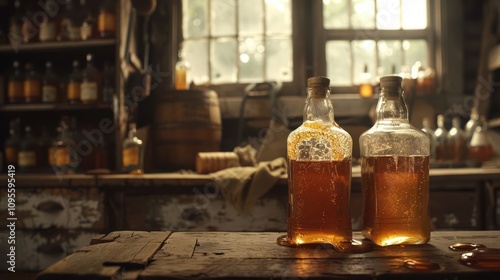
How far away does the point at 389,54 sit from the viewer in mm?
3145

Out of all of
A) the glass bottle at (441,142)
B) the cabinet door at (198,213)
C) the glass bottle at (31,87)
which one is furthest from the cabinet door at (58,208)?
the glass bottle at (441,142)

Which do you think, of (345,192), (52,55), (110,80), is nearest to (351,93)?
(110,80)

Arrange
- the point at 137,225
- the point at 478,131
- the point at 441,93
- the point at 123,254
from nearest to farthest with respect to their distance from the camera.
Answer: the point at 123,254 → the point at 137,225 → the point at 478,131 → the point at 441,93

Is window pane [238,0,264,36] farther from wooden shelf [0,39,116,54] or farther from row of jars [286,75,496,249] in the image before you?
row of jars [286,75,496,249]

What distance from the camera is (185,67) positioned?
2.95 m

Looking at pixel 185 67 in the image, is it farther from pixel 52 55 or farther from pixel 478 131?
pixel 478 131

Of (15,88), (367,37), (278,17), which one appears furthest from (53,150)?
(367,37)

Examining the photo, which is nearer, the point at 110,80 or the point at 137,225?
the point at 137,225

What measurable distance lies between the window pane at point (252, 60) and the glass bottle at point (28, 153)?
1311 millimetres

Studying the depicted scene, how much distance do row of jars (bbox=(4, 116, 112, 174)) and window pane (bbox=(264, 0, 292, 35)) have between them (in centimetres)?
124

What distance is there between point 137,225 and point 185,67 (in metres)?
1.08

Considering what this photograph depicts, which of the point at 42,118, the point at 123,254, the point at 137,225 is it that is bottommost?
the point at 137,225

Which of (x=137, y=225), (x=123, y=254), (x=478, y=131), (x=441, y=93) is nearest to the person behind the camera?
(x=123, y=254)

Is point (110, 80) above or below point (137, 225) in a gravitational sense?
above
